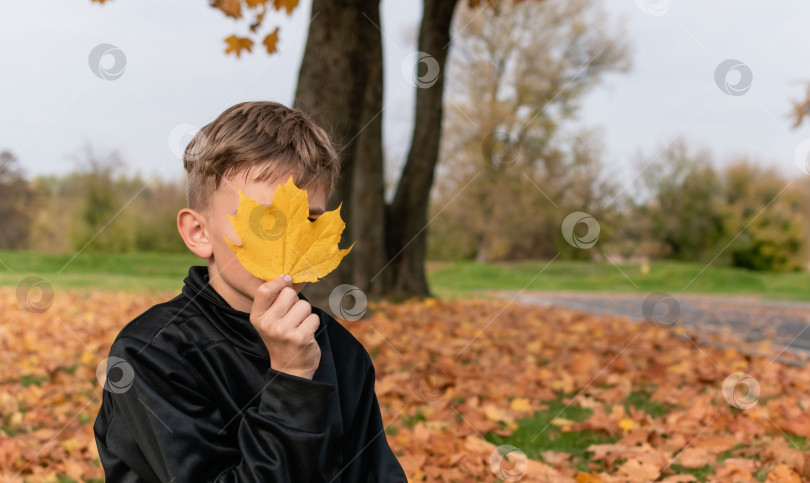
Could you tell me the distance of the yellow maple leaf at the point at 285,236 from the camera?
1.24 meters

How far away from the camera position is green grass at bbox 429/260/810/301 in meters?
23.6

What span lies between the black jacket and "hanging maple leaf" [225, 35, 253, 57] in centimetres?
399

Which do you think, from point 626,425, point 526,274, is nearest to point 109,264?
point 526,274

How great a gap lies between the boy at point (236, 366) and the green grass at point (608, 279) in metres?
20.9

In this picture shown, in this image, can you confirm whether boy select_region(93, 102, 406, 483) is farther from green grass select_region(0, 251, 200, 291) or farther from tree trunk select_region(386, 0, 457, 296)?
green grass select_region(0, 251, 200, 291)

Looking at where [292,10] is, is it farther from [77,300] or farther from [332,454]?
[77,300]

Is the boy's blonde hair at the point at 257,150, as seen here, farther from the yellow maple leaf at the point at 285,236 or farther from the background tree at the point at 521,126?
the background tree at the point at 521,126

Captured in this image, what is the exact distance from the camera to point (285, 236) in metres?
1.26

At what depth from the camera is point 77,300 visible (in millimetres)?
10930

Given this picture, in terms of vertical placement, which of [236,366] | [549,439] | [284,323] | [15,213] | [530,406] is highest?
[284,323]

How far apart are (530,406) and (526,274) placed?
22.9m

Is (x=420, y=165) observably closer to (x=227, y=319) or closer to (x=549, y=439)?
(x=549, y=439)

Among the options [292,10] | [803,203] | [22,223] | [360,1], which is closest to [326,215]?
[292,10]

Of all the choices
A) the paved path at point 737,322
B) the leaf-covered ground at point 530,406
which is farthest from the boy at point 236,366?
the paved path at point 737,322
